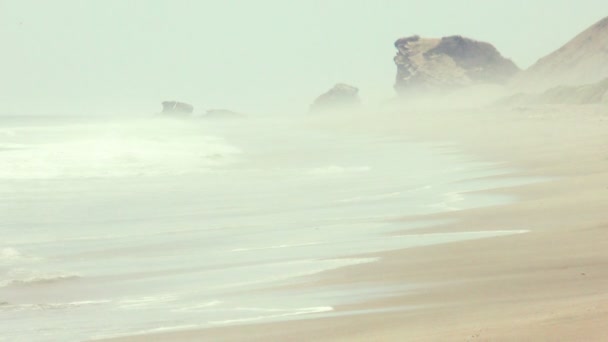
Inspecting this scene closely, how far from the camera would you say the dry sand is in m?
7.03

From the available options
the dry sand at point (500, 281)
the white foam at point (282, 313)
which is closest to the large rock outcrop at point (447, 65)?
the dry sand at point (500, 281)

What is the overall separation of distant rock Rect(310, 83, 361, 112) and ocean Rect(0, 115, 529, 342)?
3088 inches

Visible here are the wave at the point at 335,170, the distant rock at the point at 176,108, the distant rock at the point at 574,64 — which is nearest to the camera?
the wave at the point at 335,170

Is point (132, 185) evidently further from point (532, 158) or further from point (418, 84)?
point (418, 84)

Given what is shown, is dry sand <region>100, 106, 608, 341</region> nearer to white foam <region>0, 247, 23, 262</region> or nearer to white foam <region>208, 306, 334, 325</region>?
white foam <region>208, 306, 334, 325</region>

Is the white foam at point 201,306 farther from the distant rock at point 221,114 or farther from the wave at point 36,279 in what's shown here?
the distant rock at point 221,114

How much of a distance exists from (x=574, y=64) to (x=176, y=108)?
4650cm

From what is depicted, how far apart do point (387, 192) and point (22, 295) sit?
30.6ft

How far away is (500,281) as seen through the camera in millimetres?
9172

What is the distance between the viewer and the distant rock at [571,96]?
51.1 meters

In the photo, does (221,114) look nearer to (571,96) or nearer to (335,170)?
(571,96)

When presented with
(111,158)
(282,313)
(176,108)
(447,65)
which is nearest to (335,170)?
(111,158)

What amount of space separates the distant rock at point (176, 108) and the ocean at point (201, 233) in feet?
282

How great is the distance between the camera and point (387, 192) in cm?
1867
